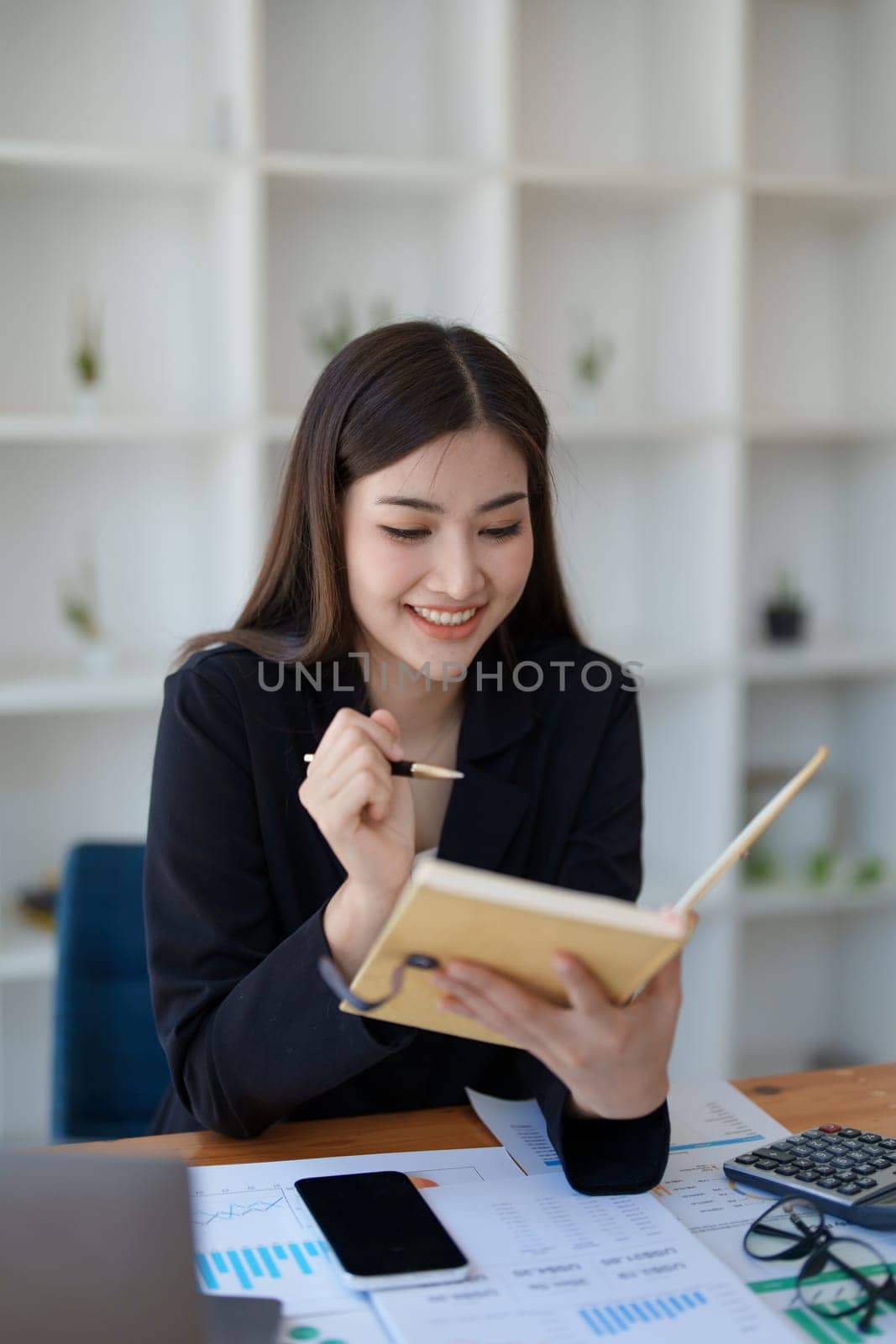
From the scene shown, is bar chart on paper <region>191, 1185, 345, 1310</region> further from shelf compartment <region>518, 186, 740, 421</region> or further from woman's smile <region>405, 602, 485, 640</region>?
shelf compartment <region>518, 186, 740, 421</region>

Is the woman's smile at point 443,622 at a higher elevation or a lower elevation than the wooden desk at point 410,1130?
higher

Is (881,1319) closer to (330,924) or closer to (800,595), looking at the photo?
(330,924)

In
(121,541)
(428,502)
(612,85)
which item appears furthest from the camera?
(612,85)

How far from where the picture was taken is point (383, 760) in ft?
3.76

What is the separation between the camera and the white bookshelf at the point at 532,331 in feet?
8.87

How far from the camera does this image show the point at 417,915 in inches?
33.8

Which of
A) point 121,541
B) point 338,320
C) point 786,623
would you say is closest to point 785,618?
point 786,623

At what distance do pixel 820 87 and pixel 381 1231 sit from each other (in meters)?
3.05

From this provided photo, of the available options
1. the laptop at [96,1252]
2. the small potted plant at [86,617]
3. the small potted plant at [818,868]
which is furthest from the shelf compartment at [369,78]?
the laptop at [96,1252]

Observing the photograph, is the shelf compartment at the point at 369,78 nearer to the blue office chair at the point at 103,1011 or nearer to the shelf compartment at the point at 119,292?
the shelf compartment at the point at 119,292

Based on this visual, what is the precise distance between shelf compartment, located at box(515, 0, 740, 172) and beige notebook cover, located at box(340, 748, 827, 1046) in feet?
7.91

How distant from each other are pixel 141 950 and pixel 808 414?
2255 millimetres

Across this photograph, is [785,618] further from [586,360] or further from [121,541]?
[121,541]

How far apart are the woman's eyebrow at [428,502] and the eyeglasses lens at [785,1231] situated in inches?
28.2
